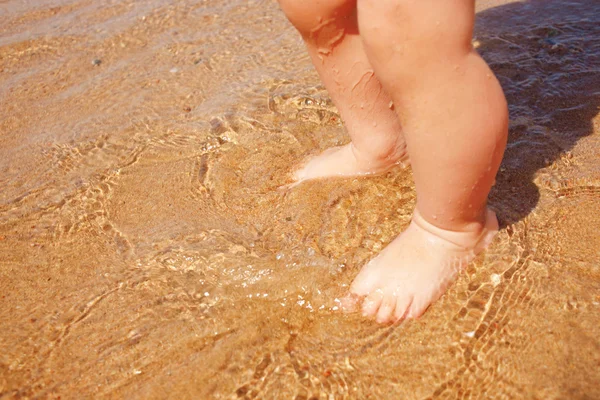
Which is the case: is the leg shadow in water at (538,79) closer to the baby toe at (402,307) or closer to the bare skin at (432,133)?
the bare skin at (432,133)

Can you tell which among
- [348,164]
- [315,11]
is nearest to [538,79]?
[348,164]

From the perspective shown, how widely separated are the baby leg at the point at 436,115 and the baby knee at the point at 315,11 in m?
0.31

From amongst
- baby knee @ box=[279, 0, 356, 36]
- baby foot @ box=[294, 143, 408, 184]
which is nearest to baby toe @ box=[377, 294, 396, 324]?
baby foot @ box=[294, 143, 408, 184]

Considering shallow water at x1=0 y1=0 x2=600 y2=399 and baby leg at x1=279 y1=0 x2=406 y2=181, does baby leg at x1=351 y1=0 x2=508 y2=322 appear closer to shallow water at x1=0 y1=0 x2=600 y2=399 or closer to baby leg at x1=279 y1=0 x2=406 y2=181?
shallow water at x1=0 y1=0 x2=600 y2=399

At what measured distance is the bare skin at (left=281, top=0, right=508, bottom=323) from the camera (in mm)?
1331

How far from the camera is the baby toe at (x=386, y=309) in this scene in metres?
1.60

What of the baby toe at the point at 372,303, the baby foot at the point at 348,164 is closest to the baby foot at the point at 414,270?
the baby toe at the point at 372,303

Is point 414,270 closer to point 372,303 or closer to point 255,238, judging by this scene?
point 372,303

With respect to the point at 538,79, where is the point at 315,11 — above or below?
above

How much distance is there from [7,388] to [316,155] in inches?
56.2

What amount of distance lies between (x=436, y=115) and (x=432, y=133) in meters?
0.05

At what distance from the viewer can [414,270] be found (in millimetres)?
1654

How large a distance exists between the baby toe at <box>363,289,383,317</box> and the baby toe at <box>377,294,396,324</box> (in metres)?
0.01

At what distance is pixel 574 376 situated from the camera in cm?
135
